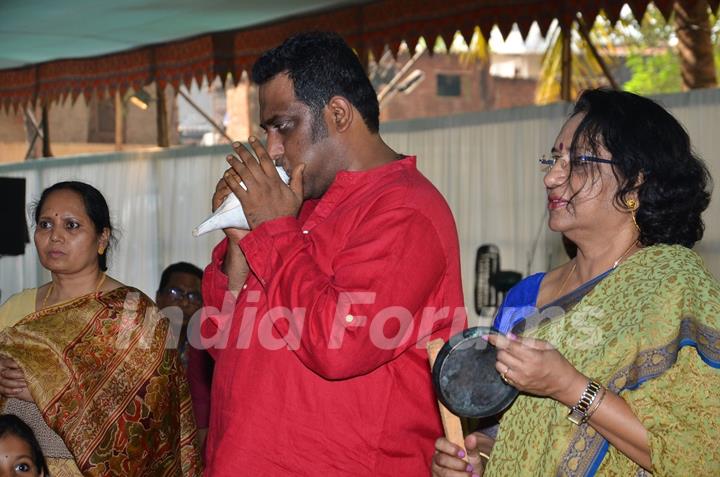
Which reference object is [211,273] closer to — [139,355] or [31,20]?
[139,355]

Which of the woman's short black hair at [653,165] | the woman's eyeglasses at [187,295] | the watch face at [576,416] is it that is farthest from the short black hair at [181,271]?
the watch face at [576,416]

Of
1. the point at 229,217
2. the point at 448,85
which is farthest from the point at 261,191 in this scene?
the point at 448,85

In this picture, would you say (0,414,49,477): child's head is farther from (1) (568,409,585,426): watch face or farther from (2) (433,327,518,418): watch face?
(1) (568,409,585,426): watch face

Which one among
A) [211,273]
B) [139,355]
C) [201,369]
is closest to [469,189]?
[201,369]

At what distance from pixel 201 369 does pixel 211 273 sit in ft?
7.54

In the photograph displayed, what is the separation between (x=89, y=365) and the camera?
3469 millimetres

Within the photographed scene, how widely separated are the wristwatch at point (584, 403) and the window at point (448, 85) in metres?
25.3

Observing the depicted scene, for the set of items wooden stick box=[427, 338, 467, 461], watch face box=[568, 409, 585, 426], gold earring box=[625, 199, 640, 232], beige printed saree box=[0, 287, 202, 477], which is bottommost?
beige printed saree box=[0, 287, 202, 477]

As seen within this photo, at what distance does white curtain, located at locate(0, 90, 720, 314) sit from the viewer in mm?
6352

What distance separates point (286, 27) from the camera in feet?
22.9

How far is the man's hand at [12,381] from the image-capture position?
3.42 m

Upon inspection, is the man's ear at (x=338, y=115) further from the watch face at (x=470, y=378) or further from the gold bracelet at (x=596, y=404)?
the gold bracelet at (x=596, y=404)

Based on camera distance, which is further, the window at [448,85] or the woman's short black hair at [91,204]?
the window at [448,85]

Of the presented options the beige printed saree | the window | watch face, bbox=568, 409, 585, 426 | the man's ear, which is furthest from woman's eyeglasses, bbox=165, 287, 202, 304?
the window
